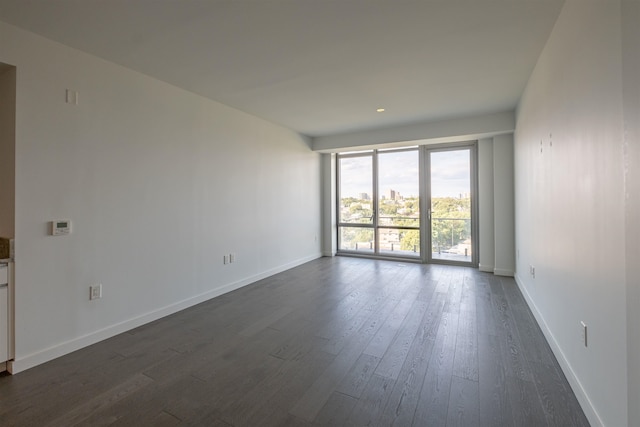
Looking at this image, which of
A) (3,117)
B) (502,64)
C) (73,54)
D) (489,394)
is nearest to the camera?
(489,394)

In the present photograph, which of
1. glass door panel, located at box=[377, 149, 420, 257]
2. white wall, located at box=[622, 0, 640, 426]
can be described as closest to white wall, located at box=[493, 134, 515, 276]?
glass door panel, located at box=[377, 149, 420, 257]

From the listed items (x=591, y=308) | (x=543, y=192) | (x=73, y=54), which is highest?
(x=73, y=54)

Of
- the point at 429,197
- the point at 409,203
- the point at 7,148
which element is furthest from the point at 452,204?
the point at 7,148

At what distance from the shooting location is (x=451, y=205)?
221 inches

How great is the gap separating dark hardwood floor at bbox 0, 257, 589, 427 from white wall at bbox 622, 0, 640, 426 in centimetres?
70

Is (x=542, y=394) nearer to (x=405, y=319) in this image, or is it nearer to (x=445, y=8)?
(x=405, y=319)

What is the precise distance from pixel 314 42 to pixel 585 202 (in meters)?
2.26

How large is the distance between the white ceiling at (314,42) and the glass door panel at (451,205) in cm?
187

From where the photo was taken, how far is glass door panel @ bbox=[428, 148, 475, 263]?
18.0ft

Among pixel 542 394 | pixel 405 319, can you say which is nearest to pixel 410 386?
pixel 542 394

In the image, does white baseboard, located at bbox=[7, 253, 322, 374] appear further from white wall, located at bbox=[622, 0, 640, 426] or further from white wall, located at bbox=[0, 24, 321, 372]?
white wall, located at bbox=[622, 0, 640, 426]

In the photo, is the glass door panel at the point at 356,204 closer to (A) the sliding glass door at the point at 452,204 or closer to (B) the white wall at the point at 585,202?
(A) the sliding glass door at the point at 452,204

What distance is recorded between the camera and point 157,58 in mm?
2725

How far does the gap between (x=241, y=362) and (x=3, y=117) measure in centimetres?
267
